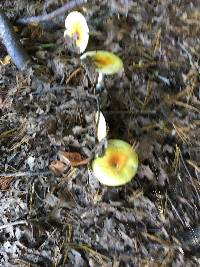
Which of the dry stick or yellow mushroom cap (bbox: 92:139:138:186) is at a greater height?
the dry stick

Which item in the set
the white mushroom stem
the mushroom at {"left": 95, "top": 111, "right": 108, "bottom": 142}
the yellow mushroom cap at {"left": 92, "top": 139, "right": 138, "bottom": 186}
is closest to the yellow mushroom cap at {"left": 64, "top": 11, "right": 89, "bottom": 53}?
the white mushroom stem

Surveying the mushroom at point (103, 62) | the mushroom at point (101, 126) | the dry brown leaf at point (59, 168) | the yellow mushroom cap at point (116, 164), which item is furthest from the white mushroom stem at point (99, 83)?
the dry brown leaf at point (59, 168)

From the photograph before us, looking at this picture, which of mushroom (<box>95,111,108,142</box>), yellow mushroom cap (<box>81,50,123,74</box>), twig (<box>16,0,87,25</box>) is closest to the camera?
mushroom (<box>95,111,108,142</box>)

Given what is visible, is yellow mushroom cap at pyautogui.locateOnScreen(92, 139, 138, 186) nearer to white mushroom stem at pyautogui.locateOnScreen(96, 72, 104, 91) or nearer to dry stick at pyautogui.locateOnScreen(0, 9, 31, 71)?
white mushroom stem at pyautogui.locateOnScreen(96, 72, 104, 91)

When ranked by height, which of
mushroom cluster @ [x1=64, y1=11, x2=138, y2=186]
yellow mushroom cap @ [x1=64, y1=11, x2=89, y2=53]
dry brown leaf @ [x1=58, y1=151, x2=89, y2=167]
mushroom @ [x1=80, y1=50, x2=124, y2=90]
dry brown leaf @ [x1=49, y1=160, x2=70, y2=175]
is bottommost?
dry brown leaf @ [x1=49, y1=160, x2=70, y2=175]

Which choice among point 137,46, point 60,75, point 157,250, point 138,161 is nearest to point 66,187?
point 138,161

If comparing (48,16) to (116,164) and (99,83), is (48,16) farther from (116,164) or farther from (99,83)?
(116,164)

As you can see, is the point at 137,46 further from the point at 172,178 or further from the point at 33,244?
the point at 33,244
